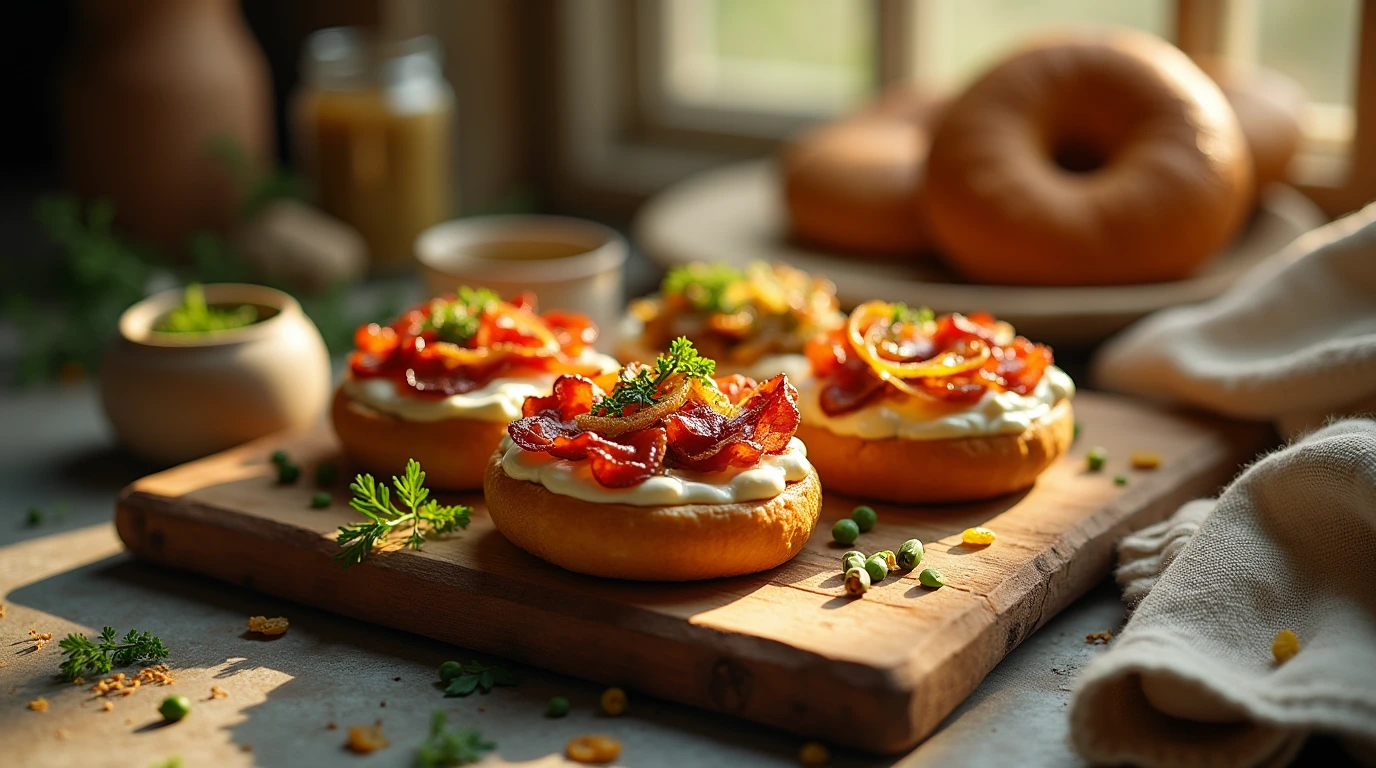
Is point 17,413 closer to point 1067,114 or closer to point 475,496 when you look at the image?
point 475,496

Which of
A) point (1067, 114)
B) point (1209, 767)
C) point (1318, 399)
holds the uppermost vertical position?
point (1067, 114)

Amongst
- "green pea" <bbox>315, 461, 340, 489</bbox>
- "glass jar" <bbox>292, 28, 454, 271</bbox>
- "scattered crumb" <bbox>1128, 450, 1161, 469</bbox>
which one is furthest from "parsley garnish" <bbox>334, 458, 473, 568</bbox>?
"glass jar" <bbox>292, 28, 454, 271</bbox>

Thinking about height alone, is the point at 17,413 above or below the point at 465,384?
below

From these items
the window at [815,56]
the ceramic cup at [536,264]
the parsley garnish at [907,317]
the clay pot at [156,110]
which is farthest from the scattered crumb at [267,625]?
the window at [815,56]

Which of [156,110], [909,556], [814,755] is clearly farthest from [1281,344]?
[156,110]

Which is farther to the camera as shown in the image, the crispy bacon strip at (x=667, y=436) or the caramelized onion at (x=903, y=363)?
the caramelized onion at (x=903, y=363)

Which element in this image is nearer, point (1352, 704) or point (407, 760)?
point (1352, 704)

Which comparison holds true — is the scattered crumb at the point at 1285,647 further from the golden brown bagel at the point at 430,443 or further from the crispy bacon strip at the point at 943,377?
the golden brown bagel at the point at 430,443

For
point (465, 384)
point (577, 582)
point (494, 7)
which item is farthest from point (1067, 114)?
point (494, 7)
